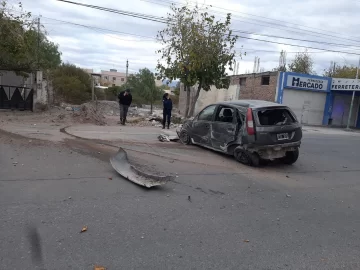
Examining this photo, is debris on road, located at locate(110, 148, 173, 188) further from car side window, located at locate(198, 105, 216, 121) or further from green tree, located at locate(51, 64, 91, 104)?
green tree, located at locate(51, 64, 91, 104)

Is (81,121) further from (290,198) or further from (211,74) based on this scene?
(290,198)

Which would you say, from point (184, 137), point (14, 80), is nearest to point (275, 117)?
point (184, 137)

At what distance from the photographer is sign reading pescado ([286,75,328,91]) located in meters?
26.1

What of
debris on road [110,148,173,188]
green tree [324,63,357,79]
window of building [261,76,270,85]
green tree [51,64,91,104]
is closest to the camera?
debris on road [110,148,173,188]

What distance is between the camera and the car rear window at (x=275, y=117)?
7620 millimetres

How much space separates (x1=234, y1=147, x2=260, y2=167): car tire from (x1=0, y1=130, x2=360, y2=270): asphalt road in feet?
1.54

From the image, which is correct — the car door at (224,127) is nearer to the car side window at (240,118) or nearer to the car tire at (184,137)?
the car side window at (240,118)

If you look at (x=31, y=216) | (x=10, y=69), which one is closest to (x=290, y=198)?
(x=31, y=216)

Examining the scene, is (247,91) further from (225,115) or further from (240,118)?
(240,118)

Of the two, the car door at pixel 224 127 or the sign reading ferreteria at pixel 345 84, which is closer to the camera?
the car door at pixel 224 127

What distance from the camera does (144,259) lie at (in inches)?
130

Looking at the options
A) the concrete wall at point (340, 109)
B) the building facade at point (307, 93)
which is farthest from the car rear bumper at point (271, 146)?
the concrete wall at point (340, 109)

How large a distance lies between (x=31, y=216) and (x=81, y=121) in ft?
36.8

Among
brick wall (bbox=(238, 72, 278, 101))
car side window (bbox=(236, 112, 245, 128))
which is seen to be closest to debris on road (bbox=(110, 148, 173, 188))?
car side window (bbox=(236, 112, 245, 128))
